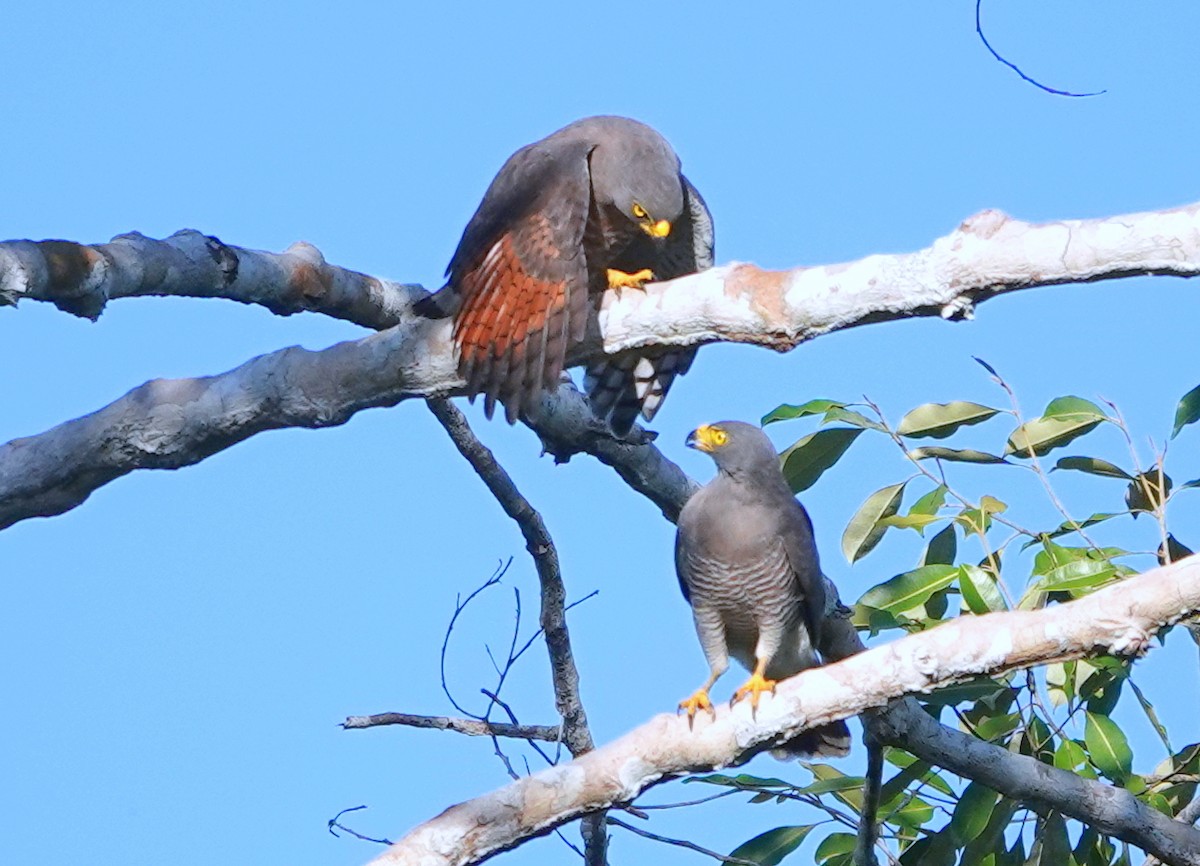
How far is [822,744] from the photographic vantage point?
15.7 feet

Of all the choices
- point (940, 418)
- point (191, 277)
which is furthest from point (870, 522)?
point (191, 277)

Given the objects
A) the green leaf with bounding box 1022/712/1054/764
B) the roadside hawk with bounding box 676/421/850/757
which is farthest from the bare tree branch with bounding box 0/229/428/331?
the green leaf with bounding box 1022/712/1054/764

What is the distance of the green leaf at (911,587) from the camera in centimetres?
425

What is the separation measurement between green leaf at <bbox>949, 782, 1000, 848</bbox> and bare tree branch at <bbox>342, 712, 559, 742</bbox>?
1.30 meters

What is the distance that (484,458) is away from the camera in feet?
16.1

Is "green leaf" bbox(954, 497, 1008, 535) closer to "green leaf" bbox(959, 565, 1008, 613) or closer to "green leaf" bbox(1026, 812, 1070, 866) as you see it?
"green leaf" bbox(959, 565, 1008, 613)

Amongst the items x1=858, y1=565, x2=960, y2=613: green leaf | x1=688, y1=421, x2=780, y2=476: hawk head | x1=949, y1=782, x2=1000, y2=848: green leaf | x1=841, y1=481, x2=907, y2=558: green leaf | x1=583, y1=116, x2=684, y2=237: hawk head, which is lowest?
x1=949, y1=782, x2=1000, y2=848: green leaf

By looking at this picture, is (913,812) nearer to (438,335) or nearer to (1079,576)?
(1079,576)

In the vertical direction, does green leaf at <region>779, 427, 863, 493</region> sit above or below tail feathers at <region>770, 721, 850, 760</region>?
above

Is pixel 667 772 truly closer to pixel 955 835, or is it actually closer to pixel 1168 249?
pixel 955 835

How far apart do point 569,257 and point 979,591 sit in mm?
1466

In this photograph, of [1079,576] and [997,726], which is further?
[997,726]

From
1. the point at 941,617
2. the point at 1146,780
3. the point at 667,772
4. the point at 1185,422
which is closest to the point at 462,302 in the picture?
the point at 667,772

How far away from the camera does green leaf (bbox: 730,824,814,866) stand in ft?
14.5
